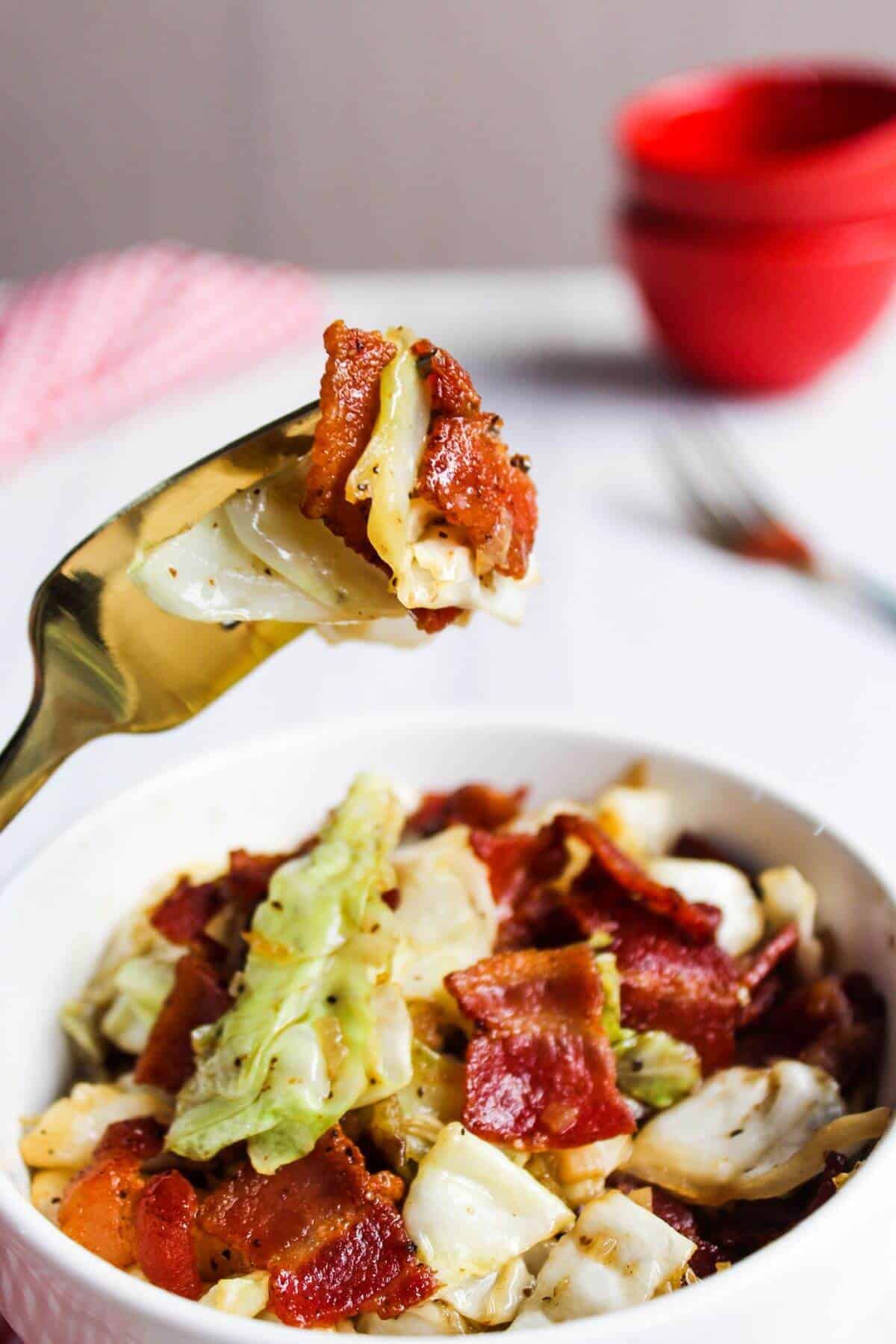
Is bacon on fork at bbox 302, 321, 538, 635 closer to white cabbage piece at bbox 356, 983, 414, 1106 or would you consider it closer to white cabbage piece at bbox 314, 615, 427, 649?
white cabbage piece at bbox 314, 615, 427, 649

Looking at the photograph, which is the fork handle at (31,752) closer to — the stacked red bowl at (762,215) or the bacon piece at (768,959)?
the bacon piece at (768,959)

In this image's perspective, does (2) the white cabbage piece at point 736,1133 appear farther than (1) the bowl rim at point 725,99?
No

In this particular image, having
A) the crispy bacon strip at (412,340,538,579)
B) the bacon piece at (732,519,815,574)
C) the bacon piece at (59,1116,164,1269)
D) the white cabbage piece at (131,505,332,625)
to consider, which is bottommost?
the bacon piece at (732,519,815,574)

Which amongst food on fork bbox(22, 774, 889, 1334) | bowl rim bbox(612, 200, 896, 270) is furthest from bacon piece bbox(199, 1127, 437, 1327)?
bowl rim bbox(612, 200, 896, 270)

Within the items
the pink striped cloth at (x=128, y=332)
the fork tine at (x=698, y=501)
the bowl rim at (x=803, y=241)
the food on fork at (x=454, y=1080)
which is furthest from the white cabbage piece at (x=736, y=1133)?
the pink striped cloth at (x=128, y=332)

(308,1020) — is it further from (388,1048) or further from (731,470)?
(731,470)

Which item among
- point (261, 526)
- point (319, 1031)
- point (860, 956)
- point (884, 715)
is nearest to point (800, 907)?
point (860, 956)
